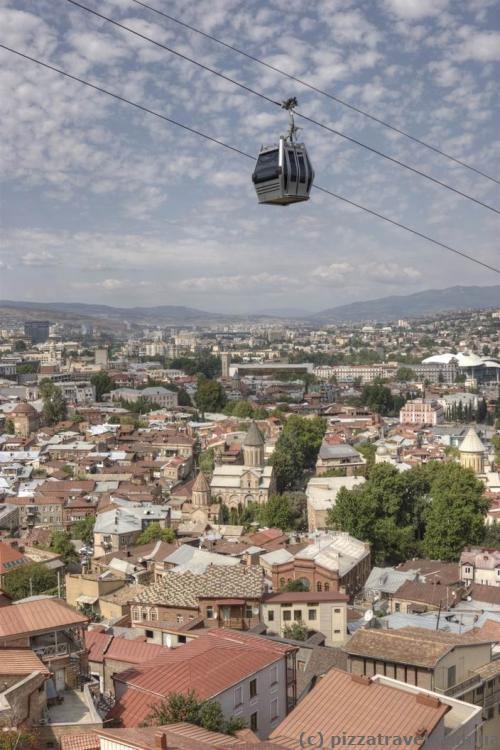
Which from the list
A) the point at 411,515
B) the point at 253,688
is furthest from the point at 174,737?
the point at 411,515

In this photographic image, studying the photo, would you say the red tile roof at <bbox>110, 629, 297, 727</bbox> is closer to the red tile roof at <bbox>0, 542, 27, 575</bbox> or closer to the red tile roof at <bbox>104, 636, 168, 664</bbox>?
the red tile roof at <bbox>104, 636, 168, 664</bbox>

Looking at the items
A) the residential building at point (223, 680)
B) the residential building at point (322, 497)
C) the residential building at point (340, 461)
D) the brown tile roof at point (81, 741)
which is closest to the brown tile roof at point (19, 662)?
the brown tile roof at point (81, 741)

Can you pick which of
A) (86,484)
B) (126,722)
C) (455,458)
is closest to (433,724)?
(126,722)

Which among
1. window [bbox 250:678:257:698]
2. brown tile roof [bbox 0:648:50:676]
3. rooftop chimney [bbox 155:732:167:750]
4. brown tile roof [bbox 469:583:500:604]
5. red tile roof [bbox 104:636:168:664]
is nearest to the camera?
rooftop chimney [bbox 155:732:167:750]

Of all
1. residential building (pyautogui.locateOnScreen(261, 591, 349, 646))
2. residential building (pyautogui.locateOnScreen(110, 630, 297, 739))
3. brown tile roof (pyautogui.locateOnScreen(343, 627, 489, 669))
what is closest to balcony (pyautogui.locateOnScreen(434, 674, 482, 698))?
brown tile roof (pyautogui.locateOnScreen(343, 627, 489, 669))

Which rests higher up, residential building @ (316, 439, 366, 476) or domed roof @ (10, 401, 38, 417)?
domed roof @ (10, 401, 38, 417)

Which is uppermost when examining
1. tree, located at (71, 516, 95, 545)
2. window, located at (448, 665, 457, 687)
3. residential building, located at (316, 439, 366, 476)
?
window, located at (448, 665, 457, 687)

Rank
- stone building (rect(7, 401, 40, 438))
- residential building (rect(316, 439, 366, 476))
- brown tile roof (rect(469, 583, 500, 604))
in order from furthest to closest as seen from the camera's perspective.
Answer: stone building (rect(7, 401, 40, 438)) < residential building (rect(316, 439, 366, 476)) < brown tile roof (rect(469, 583, 500, 604))

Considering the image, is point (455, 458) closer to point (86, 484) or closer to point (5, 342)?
point (86, 484)
